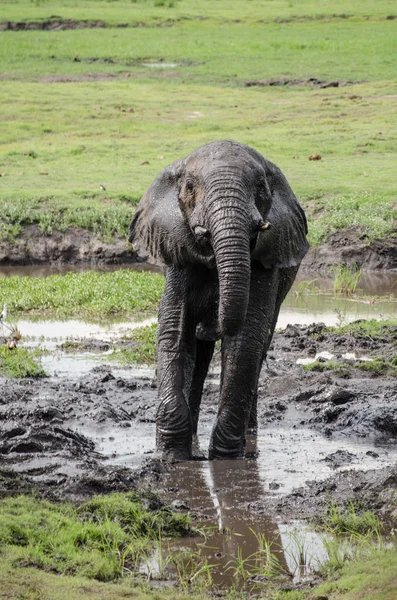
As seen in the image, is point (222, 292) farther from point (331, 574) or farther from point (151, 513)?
point (331, 574)

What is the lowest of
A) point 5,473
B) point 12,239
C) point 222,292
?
point 12,239

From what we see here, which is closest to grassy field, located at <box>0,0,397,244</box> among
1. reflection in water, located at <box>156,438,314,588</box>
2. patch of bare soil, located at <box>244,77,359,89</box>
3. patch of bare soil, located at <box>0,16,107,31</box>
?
patch of bare soil, located at <box>244,77,359,89</box>

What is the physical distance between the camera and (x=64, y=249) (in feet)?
61.3

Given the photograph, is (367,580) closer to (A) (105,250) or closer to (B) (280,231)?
(B) (280,231)

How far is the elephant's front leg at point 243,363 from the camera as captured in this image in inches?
301

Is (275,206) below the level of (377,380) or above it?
above

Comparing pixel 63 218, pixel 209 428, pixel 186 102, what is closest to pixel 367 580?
pixel 209 428

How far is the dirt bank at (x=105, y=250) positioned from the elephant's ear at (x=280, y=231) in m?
9.74

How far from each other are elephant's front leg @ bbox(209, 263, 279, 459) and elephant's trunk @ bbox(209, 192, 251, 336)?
911 millimetres

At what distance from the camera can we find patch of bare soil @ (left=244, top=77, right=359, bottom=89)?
116ft

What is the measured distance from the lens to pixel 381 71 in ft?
122

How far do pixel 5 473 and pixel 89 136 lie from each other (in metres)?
22.1

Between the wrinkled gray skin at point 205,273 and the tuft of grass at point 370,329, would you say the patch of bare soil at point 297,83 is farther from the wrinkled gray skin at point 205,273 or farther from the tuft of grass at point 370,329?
the wrinkled gray skin at point 205,273

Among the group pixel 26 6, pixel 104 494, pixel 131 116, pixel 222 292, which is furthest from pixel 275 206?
pixel 26 6
